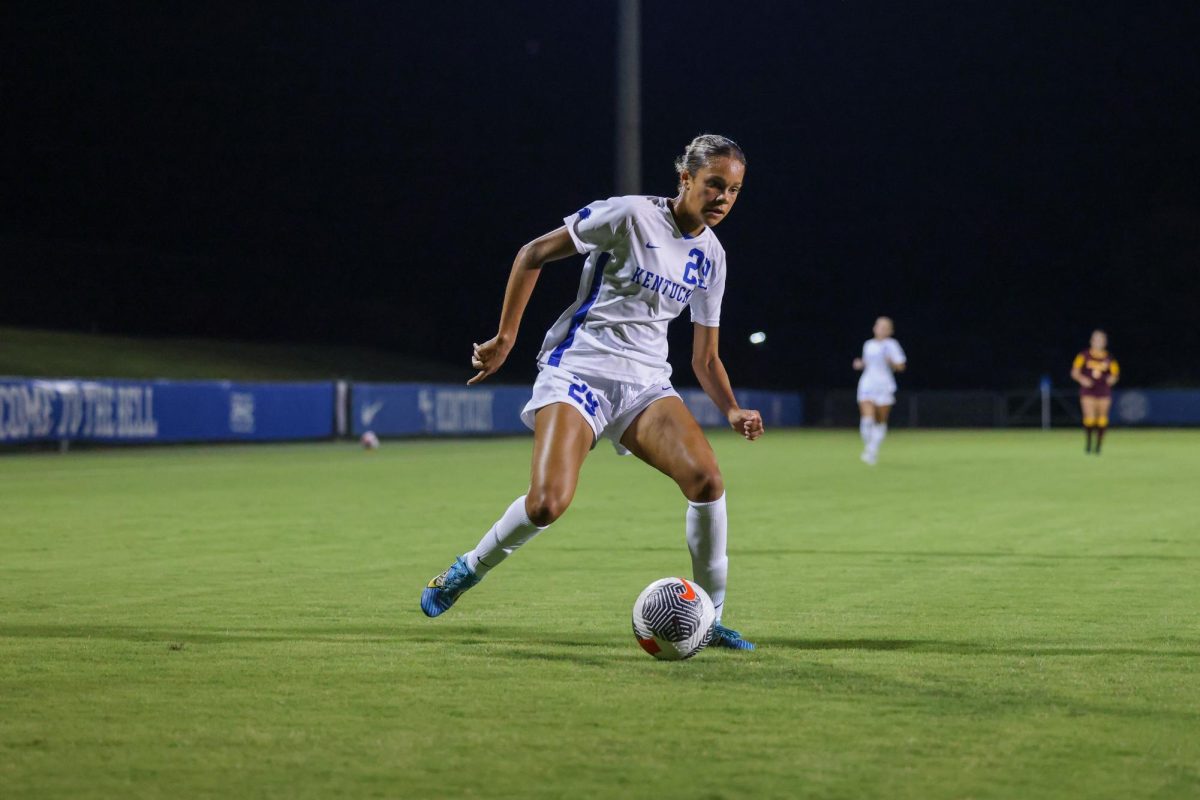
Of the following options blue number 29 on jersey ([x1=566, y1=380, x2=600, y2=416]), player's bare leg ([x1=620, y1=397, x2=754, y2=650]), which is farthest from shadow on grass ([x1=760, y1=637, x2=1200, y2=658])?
blue number 29 on jersey ([x1=566, y1=380, x2=600, y2=416])

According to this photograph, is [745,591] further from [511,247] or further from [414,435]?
[511,247]

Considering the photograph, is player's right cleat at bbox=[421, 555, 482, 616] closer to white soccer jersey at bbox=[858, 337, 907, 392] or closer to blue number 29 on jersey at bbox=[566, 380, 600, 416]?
blue number 29 on jersey at bbox=[566, 380, 600, 416]

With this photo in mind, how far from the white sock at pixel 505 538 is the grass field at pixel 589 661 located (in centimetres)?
38

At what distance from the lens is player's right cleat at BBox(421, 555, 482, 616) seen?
768 cm

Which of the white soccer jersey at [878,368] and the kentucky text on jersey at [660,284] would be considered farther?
the white soccer jersey at [878,368]

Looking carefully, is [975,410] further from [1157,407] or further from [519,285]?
[519,285]

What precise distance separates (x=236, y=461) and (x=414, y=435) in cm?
1328

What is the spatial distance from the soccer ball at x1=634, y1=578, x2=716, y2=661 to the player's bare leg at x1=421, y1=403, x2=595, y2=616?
56cm

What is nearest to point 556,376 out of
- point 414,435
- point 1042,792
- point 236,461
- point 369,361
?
point 1042,792

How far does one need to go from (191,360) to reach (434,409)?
8.28m

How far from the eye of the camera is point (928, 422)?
6550 centimetres

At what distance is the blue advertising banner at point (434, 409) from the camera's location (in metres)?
38.7

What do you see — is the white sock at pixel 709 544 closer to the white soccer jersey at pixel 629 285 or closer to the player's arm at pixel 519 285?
the white soccer jersey at pixel 629 285

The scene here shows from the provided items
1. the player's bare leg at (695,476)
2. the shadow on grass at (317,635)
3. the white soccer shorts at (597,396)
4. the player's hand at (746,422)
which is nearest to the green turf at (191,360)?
the shadow on grass at (317,635)
